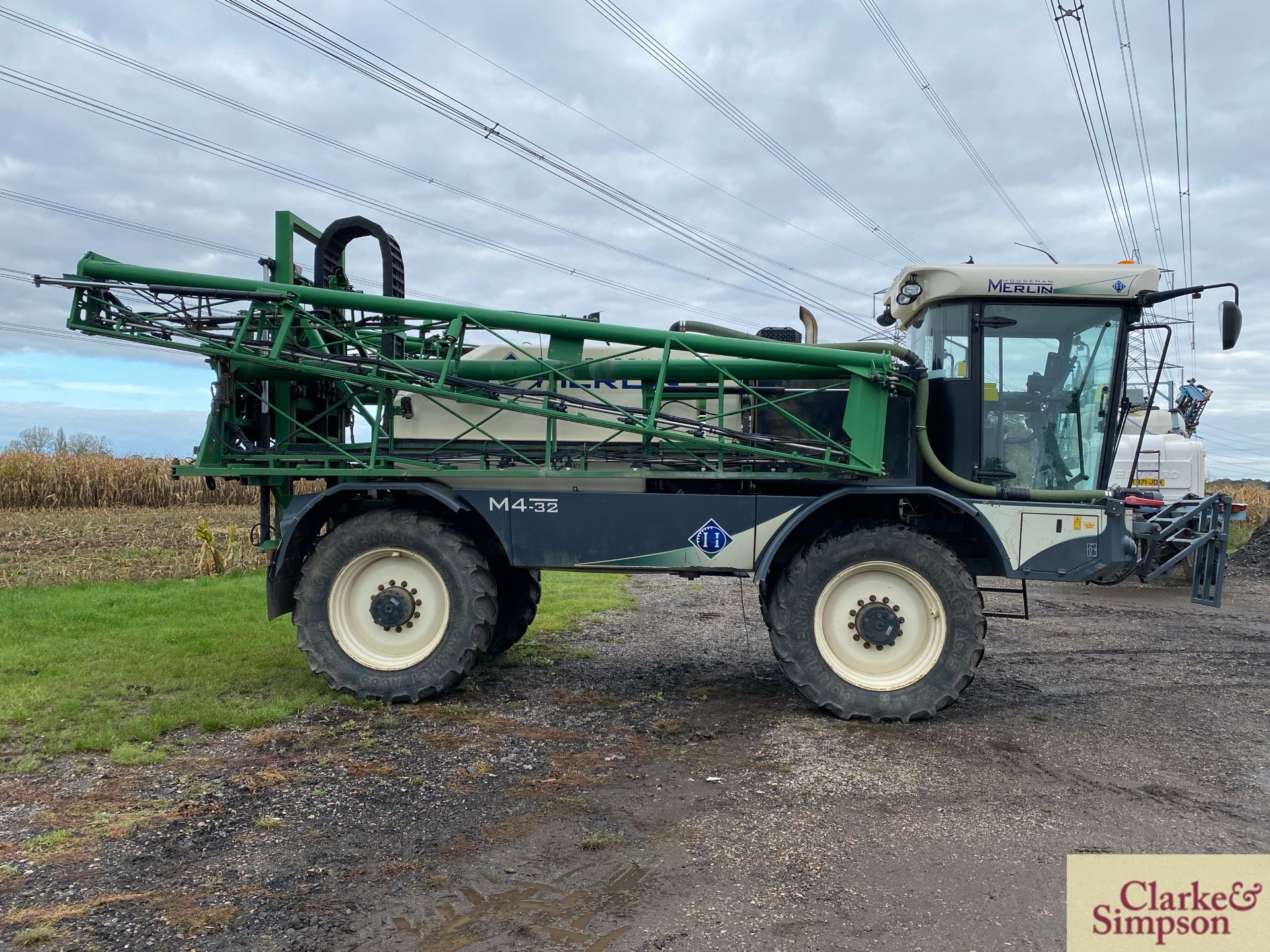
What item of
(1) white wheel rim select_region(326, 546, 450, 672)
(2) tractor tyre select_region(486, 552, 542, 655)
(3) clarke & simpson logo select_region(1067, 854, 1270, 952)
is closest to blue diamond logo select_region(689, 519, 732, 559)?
(1) white wheel rim select_region(326, 546, 450, 672)

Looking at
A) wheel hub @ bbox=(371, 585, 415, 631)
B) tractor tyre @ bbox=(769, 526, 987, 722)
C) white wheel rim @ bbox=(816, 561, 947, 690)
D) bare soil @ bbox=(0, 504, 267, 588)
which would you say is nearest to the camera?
tractor tyre @ bbox=(769, 526, 987, 722)

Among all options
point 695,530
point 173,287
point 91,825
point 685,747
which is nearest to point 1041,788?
point 685,747

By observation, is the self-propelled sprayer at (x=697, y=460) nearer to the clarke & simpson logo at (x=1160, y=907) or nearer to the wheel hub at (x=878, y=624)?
the wheel hub at (x=878, y=624)

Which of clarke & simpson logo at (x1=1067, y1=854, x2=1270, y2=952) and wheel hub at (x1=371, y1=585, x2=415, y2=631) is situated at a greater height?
wheel hub at (x1=371, y1=585, x2=415, y2=631)

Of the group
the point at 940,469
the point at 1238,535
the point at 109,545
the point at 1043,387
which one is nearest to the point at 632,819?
the point at 940,469

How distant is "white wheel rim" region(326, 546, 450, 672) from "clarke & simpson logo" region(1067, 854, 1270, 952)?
14.4 feet

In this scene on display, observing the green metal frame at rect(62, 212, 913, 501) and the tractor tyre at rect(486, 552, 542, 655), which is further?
the tractor tyre at rect(486, 552, 542, 655)

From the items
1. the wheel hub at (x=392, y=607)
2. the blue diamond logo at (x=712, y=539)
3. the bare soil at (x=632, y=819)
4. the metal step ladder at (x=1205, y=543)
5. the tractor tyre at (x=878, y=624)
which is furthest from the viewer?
the metal step ladder at (x=1205, y=543)

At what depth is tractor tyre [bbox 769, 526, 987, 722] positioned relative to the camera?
6.00 metres

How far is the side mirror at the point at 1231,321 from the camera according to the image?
602 centimetres

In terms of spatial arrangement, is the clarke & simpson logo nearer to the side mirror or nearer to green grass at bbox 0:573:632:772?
the side mirror

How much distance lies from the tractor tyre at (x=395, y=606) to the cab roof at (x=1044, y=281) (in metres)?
3.99

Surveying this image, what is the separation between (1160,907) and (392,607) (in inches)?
193

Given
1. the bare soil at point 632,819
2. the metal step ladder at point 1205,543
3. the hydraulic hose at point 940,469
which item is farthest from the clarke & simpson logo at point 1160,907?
the metal step ladder at point 1205,543
